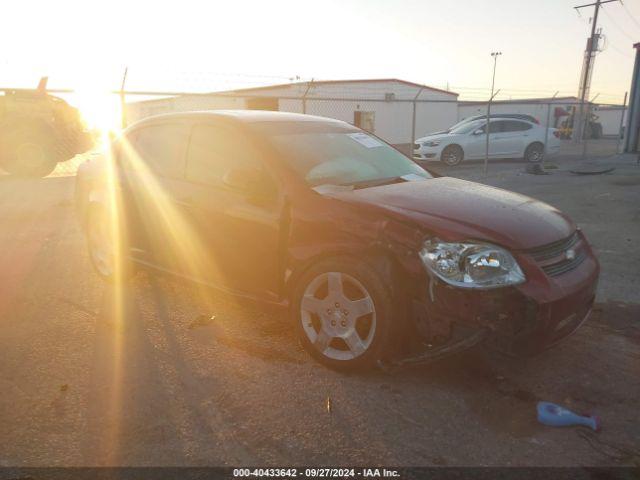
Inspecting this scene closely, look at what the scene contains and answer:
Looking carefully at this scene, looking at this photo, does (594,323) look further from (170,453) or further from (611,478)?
(170,453)

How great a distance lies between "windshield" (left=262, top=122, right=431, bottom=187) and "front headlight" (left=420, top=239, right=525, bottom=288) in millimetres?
921

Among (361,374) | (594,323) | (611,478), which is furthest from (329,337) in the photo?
(594,323)

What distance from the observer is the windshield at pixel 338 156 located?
336cm

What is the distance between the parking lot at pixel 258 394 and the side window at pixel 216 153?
1.11 meters

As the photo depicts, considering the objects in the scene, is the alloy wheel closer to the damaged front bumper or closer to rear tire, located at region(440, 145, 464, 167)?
the damaged front bumper

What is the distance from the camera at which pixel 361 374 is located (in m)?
2.96

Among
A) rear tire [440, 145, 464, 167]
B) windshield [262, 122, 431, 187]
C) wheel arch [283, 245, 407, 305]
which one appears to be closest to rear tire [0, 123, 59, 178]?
windshield [262, 122, 431, 187]

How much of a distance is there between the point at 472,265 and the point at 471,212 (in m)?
0.43

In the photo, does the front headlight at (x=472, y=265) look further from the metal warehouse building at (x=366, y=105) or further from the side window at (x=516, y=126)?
the metal warehouse building at (x=366, y=105)

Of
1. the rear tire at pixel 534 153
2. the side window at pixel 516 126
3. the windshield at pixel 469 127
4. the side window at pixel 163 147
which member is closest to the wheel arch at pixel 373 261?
the side window at pixel 163 147

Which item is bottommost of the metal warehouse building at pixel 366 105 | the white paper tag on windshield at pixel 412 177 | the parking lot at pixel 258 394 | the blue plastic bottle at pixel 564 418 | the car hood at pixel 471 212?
the parking lot at pixel 258 394

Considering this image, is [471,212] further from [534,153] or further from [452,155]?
[534,153]

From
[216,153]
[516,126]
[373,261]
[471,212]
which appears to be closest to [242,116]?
[216,153]

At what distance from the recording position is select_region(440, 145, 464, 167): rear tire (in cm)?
1567
